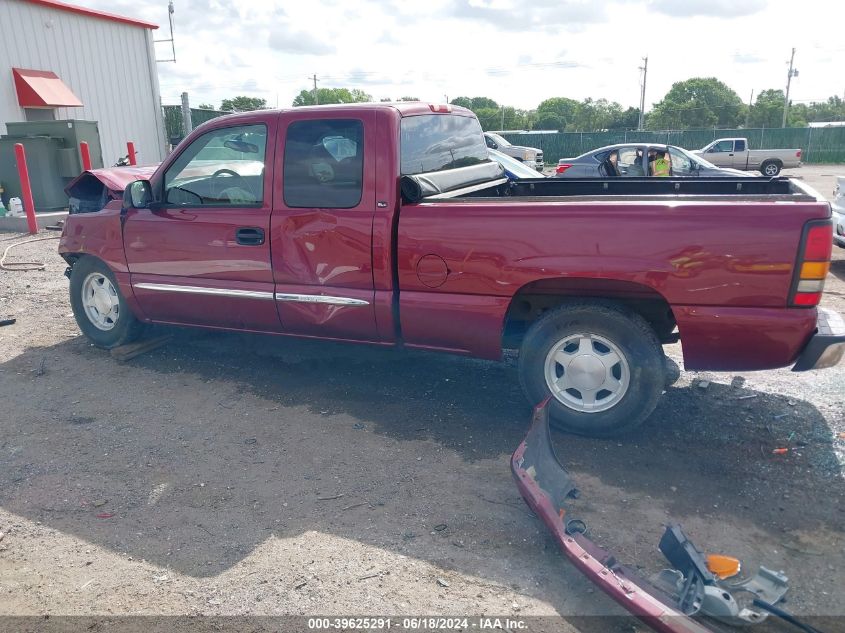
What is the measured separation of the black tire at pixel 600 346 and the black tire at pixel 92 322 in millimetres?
3408

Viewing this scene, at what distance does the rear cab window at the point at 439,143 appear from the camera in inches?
181

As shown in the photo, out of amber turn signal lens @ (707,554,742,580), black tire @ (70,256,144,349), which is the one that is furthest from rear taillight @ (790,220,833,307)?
black tire @ (70,256,144,349)

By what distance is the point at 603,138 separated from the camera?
3766 centimetres

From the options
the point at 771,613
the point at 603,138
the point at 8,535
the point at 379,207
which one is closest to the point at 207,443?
the point at 8,535

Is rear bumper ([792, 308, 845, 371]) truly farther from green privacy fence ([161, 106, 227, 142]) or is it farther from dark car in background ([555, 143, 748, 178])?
green privacy fence ([161, 106, 227, 142])

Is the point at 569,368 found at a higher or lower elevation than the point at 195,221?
lower

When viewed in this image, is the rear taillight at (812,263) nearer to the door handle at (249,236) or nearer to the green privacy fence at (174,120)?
the door handle at (249,236)

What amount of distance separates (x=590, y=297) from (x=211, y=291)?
274cm

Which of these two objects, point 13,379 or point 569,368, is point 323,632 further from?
point 13,379

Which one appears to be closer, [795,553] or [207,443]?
[795,553]

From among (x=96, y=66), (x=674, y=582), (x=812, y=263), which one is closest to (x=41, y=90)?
(x=96, y=66)

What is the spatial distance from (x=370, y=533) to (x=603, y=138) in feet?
123

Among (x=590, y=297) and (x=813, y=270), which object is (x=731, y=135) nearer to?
(x=590, y=297)

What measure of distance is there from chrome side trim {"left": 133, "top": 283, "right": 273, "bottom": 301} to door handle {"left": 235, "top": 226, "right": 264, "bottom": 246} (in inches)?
13.6
